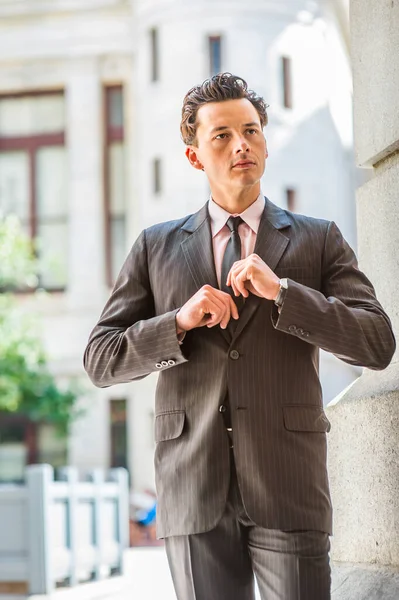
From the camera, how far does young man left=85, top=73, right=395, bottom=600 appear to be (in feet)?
6.77

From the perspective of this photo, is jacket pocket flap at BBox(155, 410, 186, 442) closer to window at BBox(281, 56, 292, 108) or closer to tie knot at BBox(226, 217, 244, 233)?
tie knot at BBox(226, 217, 244, 233)

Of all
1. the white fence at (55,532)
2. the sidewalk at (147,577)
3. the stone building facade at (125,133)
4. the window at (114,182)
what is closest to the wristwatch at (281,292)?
the sidewalk at (147,577)

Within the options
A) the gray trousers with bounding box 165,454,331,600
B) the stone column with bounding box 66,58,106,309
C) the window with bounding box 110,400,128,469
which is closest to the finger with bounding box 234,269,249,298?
the gray trousers with bounding box 165,454,331,600

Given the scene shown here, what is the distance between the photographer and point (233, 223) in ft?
7.54

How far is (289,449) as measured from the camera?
2.10m

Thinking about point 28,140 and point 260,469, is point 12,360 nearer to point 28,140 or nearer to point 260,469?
point 28,140

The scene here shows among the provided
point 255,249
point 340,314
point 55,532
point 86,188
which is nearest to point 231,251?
point 255,249

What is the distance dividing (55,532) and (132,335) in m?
8.56

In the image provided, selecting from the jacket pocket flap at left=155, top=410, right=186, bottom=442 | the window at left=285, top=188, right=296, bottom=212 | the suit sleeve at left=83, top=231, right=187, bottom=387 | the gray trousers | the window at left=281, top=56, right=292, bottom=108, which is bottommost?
the gray trousers

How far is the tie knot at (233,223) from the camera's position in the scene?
90.3 inches

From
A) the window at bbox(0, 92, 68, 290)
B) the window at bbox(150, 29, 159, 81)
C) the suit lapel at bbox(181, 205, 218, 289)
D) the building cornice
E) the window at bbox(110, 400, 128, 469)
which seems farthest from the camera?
the window at bbox(0, 92, 68, 290)

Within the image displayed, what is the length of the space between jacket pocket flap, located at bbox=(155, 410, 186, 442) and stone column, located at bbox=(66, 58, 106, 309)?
61.5 feet

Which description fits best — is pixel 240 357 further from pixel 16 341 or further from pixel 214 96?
pixel 16 341

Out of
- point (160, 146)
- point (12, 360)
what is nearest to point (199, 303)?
point (12, 360)
